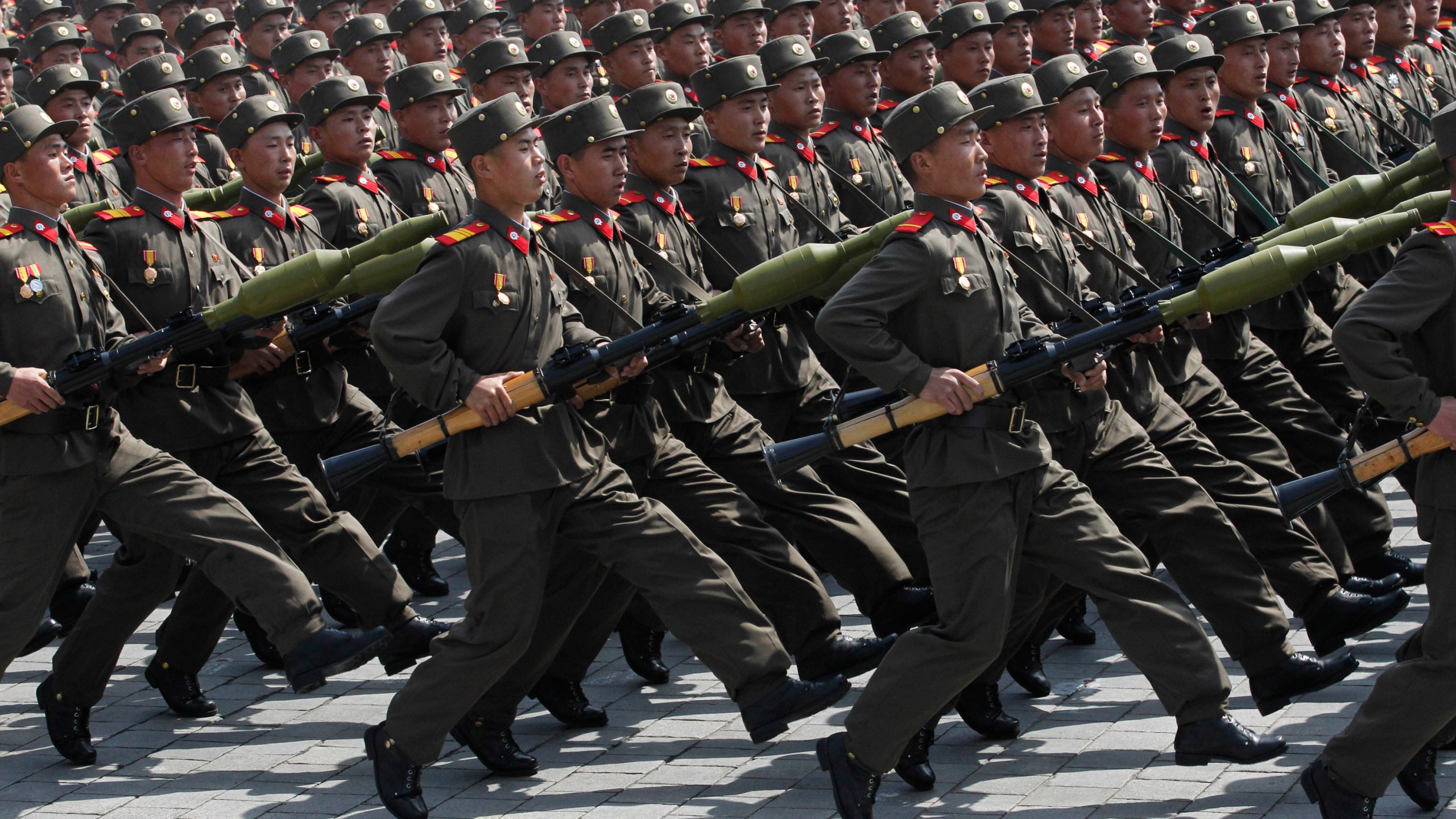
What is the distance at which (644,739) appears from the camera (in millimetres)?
6938

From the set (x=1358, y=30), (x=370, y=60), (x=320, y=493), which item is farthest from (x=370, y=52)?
(x=1358, y=30)

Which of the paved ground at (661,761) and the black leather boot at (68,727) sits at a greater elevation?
the black leather boot at (68,727)

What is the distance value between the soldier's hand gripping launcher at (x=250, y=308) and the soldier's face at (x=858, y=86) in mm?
3025

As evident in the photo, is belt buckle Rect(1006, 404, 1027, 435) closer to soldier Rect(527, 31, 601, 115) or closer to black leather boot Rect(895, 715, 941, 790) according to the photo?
black leather boot Rect(895, 715, 941, 790)

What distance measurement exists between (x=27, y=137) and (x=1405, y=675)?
183 inches

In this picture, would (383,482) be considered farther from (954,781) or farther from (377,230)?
(954,781)

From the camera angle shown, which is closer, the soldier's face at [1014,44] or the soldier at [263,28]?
the soldier's face at [1014,44]

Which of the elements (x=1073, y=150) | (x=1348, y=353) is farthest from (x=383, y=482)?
(x=1348, y=353)

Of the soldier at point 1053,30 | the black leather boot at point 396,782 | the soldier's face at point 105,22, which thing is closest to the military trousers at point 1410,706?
the black leather boot at point 396,782

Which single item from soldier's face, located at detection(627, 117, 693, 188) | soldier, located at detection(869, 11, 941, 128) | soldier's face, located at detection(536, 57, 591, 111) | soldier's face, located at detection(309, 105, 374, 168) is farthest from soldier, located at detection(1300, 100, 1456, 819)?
soldier's face, located at detection(536, 57, 591, 111)

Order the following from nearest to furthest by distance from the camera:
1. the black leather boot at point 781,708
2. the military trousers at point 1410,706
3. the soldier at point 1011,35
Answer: the military trousers at point 1410,706, the black leather boot at point 781,708, the soldier at point 1011,35

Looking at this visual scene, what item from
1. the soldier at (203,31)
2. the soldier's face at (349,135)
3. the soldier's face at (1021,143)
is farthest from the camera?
the soldier at (203,31)

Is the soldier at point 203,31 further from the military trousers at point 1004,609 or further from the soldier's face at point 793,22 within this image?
the military trousers at point 1004,609

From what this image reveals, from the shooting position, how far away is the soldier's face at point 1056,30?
11.4 metres
